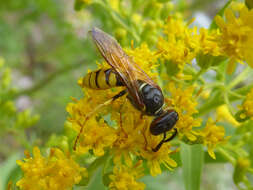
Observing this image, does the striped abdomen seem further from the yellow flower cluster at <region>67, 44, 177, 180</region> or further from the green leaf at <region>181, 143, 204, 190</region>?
the green leaf at <region>181, 143, 204, 190</region>

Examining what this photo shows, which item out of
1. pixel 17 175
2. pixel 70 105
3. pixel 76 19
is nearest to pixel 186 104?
pixel 70 105

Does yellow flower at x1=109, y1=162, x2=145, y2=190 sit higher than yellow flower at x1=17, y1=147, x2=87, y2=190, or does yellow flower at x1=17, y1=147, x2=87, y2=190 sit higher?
yellow flower at x1=17, y1=147, x2=87, y2=190

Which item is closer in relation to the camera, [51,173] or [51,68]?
[51,173]

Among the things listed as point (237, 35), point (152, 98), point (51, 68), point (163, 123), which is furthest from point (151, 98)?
point (51, 68)

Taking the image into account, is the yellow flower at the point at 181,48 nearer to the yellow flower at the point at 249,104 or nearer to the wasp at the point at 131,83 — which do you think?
the wasp at the point at 131,83

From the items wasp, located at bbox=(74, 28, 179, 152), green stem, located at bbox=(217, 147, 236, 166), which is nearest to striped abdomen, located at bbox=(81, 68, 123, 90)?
wasp, located at bbox=(74, 28, 179, 152)

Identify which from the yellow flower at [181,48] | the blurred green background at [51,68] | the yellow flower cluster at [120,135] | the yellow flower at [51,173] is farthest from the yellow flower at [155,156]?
the blurred green background at [51,68]

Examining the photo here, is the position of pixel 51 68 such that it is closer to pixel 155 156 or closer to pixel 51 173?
pixel 51 173
